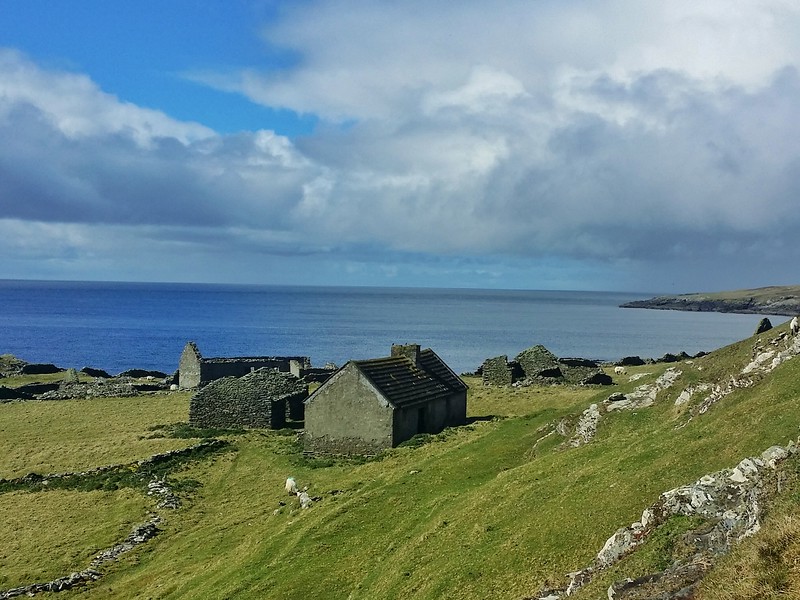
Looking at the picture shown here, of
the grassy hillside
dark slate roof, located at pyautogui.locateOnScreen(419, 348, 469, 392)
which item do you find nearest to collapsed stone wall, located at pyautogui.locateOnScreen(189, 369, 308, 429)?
the grassy hillside

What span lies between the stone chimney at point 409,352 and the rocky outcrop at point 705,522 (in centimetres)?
2908

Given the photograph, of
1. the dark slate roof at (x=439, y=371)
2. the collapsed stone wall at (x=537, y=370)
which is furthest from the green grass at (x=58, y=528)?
the collapsed stone wall at (x=537, y=370)

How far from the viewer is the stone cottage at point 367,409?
36.3 metres

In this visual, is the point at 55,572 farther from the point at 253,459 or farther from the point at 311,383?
the point at 311,383

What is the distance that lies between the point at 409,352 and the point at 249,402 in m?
12.9

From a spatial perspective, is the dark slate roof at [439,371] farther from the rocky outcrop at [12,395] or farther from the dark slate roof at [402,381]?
the rocky outcrop at [12,395]

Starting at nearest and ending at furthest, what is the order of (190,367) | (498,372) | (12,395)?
1. (498,372)
2. (12,395)
3. (190,367)

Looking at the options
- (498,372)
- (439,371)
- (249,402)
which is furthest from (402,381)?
(498,372)

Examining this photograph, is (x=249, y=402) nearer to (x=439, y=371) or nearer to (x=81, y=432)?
(x=81, y=432)

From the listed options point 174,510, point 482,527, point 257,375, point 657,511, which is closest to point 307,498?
point 174,510

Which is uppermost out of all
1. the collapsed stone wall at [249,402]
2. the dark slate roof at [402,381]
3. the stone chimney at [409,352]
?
the stone chimney at [409,352]

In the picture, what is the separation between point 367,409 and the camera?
36719 millimetres

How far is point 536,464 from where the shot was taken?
74.5 ft

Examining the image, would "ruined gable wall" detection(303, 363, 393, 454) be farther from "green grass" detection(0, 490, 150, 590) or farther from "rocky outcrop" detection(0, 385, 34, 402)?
"rocky outcrop" detection(0, 385, 34, 402)
